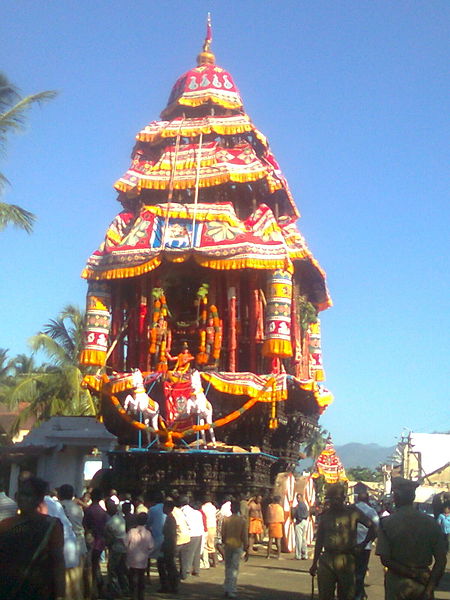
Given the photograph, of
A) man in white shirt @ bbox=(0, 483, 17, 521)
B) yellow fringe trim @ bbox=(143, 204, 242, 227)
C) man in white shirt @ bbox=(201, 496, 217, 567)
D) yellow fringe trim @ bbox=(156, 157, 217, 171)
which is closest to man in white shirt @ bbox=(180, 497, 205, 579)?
man in white shirt @ bbox=(201, 496, 217, 567)

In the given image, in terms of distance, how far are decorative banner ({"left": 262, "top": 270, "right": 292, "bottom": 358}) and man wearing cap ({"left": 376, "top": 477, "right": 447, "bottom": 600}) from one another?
612 inches

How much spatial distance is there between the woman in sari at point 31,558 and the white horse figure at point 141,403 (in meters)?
16.9

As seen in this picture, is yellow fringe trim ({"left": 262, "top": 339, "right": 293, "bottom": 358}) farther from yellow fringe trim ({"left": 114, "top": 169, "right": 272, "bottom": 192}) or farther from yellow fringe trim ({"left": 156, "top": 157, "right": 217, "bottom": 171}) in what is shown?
yellow fringe trim ({"left": 156, "top": 157, "right": 217, "bottom": 171})

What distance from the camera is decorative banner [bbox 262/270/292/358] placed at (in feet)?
71.5

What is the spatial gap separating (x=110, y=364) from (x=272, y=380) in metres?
5.89

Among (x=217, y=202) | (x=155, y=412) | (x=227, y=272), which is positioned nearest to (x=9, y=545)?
A: (x=155, y=412)

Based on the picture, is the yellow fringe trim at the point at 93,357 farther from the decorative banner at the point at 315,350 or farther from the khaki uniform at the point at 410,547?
the khaki uniform at the point at 410,547

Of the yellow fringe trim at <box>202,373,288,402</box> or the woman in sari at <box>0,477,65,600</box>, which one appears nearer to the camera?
the woman in sari at <box>0,477,65,600</box>

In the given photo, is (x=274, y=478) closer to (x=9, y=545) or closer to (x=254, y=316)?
(x=254, y=316)

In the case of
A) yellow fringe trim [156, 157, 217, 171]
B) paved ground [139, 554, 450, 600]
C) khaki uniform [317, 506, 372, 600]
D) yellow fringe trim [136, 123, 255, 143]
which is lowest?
paved ground [139, 554, 450, 600]

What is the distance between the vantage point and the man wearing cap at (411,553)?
5.95 metres

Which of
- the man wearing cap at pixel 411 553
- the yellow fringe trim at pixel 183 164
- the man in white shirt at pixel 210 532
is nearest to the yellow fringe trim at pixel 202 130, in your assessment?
the yellow fringe trim at pixel 183 164

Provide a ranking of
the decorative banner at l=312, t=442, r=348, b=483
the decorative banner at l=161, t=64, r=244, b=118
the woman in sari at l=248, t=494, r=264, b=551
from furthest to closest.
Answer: the decorative banner at l=312, t=442, r=348, b=483
the decorative banner at l=161, t=64, r=244, b=118
the woman in sari at l=248, t=494, r=264, b=551

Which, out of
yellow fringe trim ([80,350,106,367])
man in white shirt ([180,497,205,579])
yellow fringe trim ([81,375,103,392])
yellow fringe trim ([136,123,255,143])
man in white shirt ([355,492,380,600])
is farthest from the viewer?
yellow fringe trim ([136,123,255,143])
